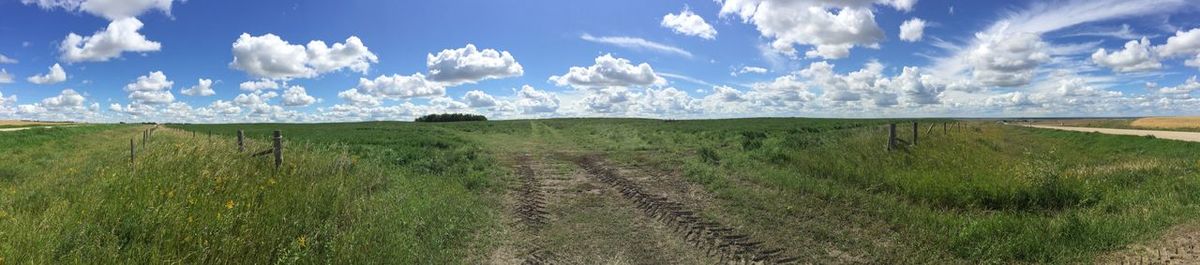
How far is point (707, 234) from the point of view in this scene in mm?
7191

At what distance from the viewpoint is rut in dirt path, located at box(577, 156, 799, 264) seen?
246 inches

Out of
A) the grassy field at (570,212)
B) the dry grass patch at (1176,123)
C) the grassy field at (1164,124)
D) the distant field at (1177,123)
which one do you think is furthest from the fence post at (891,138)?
the dry grass patch at (1176,123)

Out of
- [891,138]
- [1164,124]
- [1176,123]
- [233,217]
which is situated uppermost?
[891,138]

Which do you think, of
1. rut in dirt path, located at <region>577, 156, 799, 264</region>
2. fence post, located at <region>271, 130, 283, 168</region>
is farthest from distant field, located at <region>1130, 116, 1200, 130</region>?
fence post, located at <region>271, 130, 283, 168</region>

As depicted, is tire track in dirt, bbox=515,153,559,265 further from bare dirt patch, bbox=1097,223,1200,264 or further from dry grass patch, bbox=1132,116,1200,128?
Result: dry grass patch, bbox=1132,116,1200,128

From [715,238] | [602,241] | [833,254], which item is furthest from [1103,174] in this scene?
[602,241]

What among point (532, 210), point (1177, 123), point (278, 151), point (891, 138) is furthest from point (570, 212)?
point (1177, 123)

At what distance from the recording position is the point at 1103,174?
11391 mm

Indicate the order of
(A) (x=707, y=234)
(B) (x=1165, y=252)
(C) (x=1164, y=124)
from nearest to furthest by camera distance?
1. (B) (x=1165, y=252)
2. (A) (x=707, y=234)
3. (C) (x=1164, y=124)

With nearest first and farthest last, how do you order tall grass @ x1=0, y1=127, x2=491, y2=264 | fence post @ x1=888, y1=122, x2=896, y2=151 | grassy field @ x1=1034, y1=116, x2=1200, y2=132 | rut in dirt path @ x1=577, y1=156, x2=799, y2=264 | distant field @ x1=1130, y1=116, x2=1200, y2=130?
1. tall grass @ x1=0, y1=127, x2=491, y2=264
2. rut in dirt path @ x1=577, y1=156, x2=799, y2=264
3. fence post @ x1=888, y1=122, x2=896, y2=151
4. grassy field @ x1=1034, y1=116, x2=1200, y2=132
5. distant field @ x1=1130, y1=116, x2=1200, y2=130

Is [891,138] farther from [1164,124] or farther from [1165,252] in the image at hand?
[1164,124]

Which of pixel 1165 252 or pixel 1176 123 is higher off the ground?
pixel 1176 123

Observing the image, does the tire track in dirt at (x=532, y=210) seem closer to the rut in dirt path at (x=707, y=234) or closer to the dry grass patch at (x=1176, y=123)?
the rut in dirt path at (x=707, y=234)

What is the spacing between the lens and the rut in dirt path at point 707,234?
246 inches
